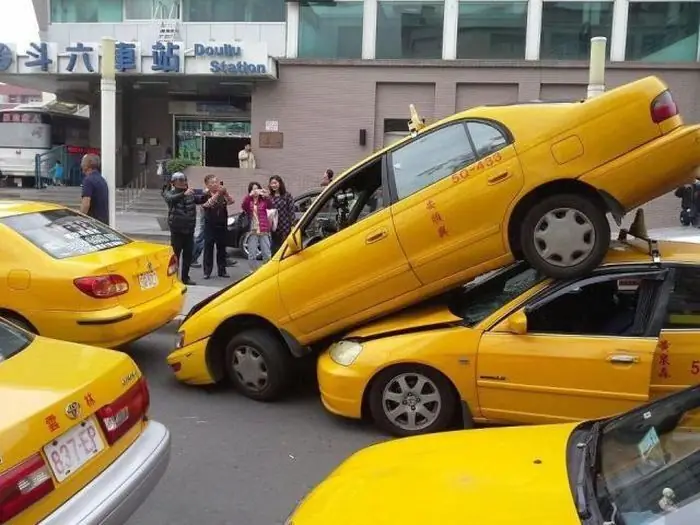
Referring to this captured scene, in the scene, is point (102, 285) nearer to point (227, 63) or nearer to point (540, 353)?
point (540, 353)

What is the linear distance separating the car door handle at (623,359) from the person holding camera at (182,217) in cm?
681

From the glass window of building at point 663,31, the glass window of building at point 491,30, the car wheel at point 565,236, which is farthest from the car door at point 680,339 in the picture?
the glass window of building at point 663,31

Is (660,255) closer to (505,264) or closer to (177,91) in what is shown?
(505,264)

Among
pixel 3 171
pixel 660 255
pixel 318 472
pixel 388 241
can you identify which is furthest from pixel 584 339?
pixel 3 171

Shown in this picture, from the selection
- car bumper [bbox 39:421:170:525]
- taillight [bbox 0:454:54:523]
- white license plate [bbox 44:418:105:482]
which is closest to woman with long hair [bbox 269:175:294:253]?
car bumper [bbox 39:421:170:525]

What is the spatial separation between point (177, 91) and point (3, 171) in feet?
24.4

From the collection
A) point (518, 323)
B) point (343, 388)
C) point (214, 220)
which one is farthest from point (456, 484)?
point (214, 220)

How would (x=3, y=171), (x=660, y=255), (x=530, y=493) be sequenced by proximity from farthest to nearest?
(x=3, y=171) → (x=660, y=255) → (x=530, y=493)

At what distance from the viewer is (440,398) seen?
4637 millimetres

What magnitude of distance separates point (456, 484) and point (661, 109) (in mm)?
3466

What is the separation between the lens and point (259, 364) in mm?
5434

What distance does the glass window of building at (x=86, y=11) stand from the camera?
2234 centimetres

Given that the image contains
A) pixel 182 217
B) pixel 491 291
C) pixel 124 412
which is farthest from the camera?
pixel 182 217

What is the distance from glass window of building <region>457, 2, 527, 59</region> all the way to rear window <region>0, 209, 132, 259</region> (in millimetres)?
15371
